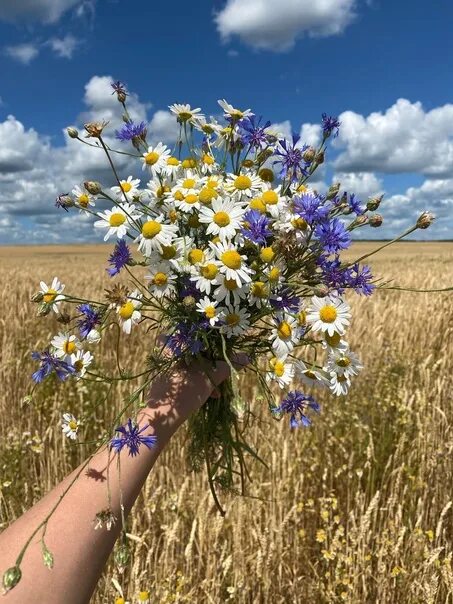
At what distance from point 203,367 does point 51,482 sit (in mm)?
2009

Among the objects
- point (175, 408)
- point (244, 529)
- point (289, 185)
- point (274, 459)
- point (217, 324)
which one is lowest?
point (244, 529)

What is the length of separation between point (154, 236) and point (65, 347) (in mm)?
422

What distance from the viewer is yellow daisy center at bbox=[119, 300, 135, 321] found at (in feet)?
4.43

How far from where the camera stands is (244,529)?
2586mm

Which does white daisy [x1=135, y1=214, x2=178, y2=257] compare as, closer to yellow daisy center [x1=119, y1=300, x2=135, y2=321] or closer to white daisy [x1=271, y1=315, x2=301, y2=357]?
yellow daisy center [x1=119, y1=300, x2=135, y2=321]

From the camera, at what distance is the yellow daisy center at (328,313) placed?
1327mm

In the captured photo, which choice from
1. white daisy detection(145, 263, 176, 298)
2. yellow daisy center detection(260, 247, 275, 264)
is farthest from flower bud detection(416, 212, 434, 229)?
white daisy detection(145, 263, 176, 298)

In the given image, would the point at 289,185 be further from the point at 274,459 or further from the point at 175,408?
the point at 274,459

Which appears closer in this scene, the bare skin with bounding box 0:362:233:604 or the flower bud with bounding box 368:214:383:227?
the bare skin with bounding box 0:362:233:604

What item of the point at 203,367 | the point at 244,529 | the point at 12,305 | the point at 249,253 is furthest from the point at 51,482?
the point at 12,305

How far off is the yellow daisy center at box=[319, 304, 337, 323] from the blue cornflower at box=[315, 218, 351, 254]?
133 mm

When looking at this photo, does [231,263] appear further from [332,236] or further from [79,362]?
[79,362]

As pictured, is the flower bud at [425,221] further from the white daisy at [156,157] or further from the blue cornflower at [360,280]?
the white daisy at [156,157]

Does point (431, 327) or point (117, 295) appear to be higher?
point (117, 295)
